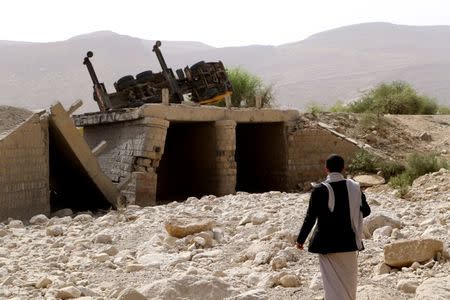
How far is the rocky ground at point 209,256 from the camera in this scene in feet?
18.9

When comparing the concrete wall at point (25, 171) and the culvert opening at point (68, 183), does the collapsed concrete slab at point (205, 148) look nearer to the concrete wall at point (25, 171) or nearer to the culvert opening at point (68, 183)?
the culvert opening at point (68, 183)

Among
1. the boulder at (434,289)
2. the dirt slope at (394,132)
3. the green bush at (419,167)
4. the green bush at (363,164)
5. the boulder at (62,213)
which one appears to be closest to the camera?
the boulder at (434,289)

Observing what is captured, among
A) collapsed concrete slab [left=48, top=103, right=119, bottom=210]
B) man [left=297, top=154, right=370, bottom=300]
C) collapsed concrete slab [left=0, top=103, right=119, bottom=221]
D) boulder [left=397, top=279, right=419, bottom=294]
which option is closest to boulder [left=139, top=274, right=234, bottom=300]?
man [left=297, top=154, right=370, bottom=300]

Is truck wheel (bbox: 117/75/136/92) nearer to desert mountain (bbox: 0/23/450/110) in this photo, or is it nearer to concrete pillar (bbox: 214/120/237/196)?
concrete pillar (bbox: 214/120/237/196)

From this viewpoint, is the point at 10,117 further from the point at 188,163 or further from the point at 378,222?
the point at 378,222

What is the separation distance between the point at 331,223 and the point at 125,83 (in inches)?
448

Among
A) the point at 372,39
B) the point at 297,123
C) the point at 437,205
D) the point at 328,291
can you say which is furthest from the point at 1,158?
the point at 372,39

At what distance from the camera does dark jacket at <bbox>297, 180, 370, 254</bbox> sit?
4734 millimetres

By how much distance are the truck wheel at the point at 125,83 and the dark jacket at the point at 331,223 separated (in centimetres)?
1124

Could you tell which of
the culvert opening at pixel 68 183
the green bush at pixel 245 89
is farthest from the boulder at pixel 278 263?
the green bush at pixel 245 89

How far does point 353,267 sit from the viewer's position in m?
4.79

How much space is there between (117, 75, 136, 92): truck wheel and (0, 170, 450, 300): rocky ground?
18.5 ft

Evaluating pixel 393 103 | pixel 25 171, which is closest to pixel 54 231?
pixel 25 171

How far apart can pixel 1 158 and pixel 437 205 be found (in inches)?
248
